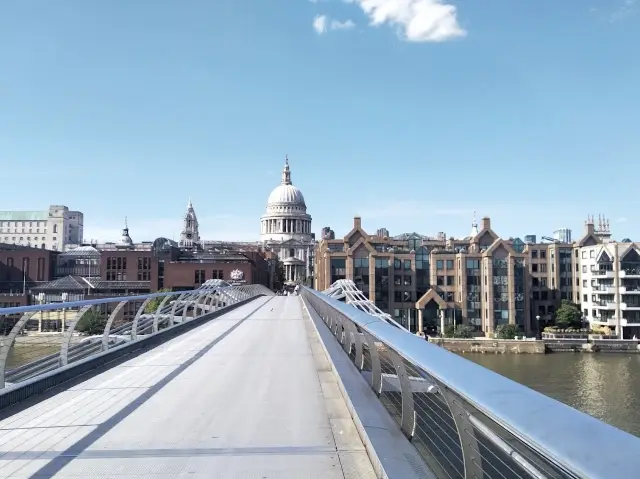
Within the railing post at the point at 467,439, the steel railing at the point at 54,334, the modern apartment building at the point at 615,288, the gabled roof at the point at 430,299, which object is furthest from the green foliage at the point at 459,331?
the railing post at the point at 467,439

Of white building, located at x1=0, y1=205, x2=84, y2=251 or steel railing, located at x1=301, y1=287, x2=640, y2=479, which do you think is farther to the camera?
white building, located at x1=0, y1=205, x2=84, y2=251

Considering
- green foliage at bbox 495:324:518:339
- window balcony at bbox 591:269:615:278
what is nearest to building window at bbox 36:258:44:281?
green foliage at bbox 495:324:518:339

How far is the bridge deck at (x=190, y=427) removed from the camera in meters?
3.52

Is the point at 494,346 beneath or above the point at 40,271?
beneath

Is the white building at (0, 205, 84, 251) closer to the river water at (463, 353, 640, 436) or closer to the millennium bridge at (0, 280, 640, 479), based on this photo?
the river water at (463, 353, 640, 436)

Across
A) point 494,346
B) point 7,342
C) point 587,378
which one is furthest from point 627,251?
point 7,342

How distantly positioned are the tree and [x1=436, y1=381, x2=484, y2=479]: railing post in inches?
2376

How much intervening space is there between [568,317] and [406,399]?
196 feet

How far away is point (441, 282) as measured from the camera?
58.1 meters

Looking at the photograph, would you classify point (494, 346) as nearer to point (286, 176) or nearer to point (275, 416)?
point (275, 416)

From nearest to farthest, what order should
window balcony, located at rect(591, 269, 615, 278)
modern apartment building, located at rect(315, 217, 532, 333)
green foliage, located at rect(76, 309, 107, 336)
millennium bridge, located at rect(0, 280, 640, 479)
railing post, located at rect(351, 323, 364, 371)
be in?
millennium bridge, located at rect(0, 280, 640, 479) < railing post, located at rect(351, 323, 364, 371) < green foliage, located at rect(76, 309, 107, 336) < modern apartment building, located at rect(315, 217, 532, 333) < window balcony, located at rect(591, 269, 615, 278)

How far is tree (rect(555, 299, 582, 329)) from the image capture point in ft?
189

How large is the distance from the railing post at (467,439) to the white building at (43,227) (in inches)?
6434

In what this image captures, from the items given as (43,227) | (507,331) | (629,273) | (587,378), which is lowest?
(587,378)
